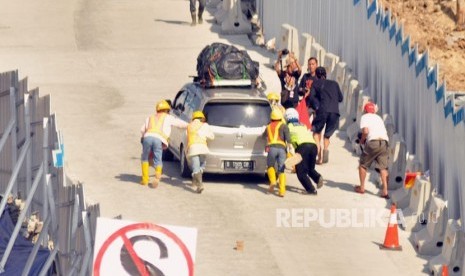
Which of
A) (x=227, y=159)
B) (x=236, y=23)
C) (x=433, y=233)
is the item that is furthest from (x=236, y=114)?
(x=236, y=23)

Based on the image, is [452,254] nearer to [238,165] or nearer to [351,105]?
[238,165]

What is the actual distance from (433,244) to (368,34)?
862 centimetres

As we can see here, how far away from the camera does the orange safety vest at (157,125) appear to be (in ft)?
102

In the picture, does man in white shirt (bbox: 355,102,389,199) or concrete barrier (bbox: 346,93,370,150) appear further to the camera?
concrete barrier (bbox: 346,93,370,150)

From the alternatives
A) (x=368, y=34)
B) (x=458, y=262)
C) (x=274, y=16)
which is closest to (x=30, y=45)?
(x=274, y=16)

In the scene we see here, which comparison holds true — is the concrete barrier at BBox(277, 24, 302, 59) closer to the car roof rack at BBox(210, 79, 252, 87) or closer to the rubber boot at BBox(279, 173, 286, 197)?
the car roof rack at BBox(210, 79, 252, 87)

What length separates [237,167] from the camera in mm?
31125

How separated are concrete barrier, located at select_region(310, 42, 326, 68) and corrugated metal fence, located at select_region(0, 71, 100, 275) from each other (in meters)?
9.06

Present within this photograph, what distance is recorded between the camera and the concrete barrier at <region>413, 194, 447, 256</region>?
28281mm

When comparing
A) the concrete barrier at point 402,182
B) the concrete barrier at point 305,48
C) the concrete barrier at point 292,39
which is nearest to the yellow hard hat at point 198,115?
the concrete barrier at point 402,182

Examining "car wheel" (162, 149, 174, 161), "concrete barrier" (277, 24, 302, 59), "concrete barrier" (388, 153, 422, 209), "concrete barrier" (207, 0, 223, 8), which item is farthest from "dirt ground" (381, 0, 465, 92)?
"concrete barrier" (388, 153, 422, 209)

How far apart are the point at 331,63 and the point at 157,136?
7255mm

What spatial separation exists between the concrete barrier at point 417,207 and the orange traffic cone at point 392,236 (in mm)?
1156

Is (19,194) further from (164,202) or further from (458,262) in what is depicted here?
(458,262)
